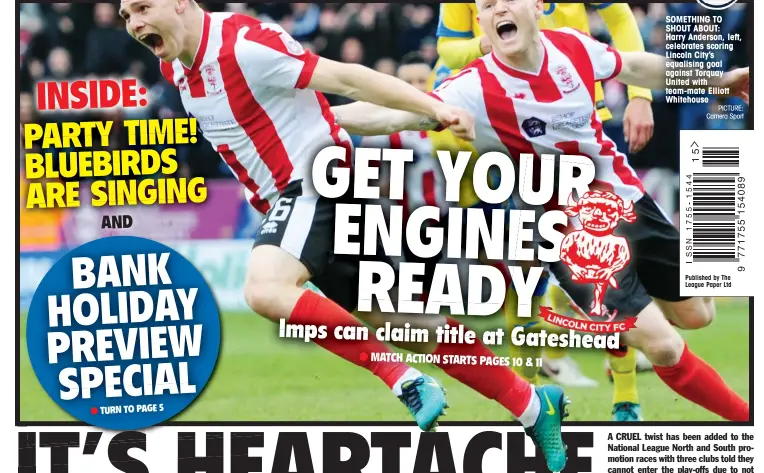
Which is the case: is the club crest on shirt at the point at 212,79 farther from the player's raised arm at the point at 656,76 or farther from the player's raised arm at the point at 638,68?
the player's raised arm at the point at 656,76

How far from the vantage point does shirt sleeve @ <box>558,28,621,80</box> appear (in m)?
5.48

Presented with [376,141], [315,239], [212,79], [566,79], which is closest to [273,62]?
[212,79]

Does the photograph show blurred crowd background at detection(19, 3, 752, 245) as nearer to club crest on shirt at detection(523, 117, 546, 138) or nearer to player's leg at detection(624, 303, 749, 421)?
club crest on shirt at detection(523, 117, 546, 138)

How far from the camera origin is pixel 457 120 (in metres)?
5.31

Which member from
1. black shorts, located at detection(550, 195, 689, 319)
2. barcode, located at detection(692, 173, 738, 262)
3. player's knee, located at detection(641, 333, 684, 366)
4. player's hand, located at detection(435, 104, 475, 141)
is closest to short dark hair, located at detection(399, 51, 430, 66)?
player's hand, located at detection(435, 104, 475, 141)

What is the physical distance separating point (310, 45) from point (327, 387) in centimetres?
162

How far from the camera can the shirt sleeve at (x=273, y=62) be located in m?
5.27

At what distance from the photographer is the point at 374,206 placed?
5.39 meters

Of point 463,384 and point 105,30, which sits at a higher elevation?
point 105,30

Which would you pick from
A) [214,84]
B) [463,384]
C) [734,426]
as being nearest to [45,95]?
[214,84]

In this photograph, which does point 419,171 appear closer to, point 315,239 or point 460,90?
point 460,90

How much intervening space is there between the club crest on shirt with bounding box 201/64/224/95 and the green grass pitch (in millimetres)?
1049

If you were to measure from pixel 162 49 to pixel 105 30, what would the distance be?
32 cm

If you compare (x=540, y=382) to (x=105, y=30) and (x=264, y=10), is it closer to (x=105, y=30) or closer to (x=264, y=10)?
(x=264, y=10)
